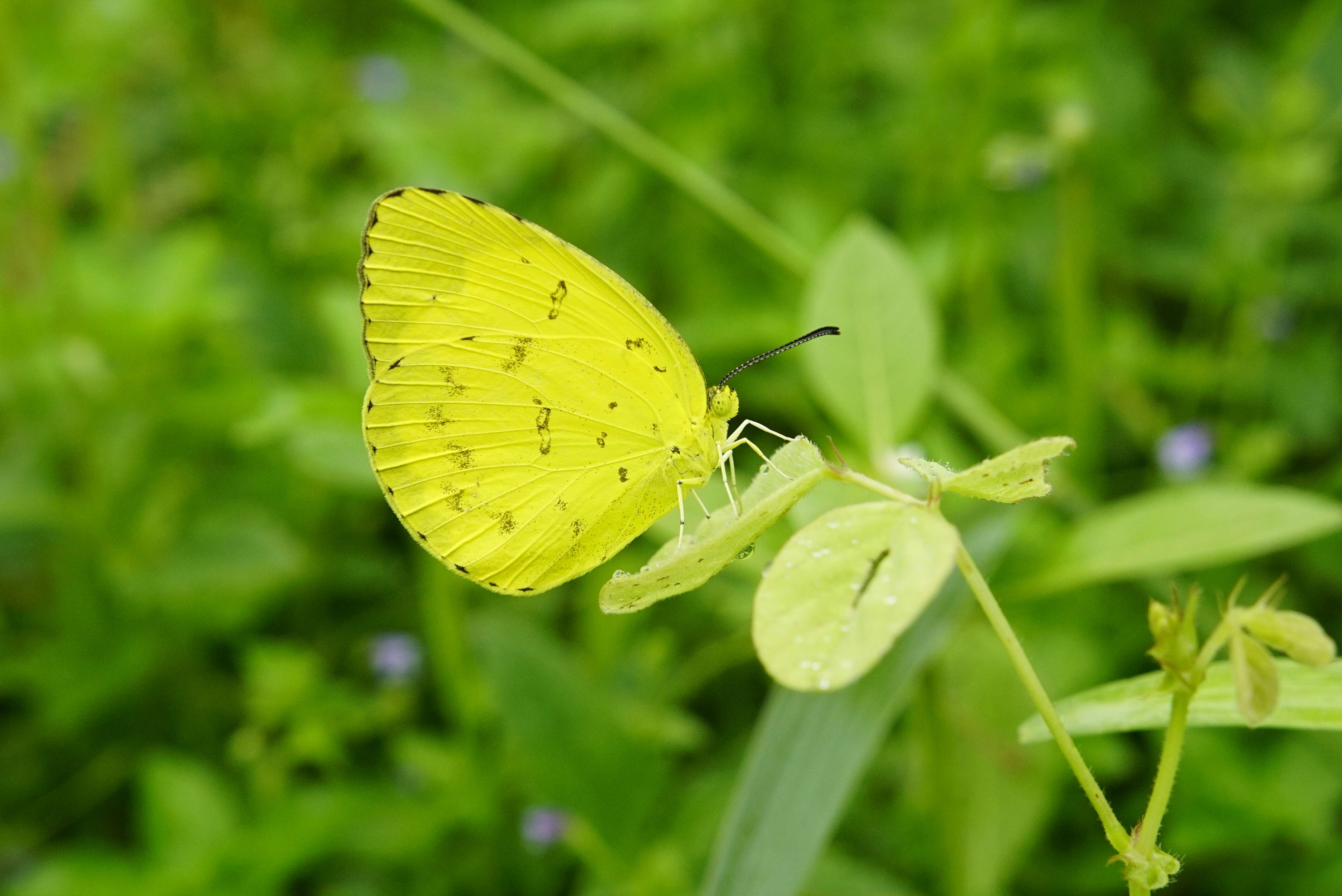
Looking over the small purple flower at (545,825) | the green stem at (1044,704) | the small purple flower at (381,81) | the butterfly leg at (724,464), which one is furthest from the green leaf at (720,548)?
the small purple flower at (381,81)

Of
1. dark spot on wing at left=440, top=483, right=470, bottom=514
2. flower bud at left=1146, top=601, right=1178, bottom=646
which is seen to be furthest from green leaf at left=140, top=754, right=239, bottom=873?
flower bud at left=1146, top=601, right=1178, bottom=646

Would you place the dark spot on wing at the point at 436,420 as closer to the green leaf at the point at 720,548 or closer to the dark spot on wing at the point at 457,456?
the dark spot on wing at the point at 457,456

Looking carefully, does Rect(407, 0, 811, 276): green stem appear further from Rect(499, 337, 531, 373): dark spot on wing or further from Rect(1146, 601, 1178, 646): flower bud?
Rect(1146, 601, 1178, 646): flower bud

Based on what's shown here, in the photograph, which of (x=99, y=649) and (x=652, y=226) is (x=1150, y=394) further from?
(x=99, y=649)

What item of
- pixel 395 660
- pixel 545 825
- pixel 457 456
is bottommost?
pixel 545 825

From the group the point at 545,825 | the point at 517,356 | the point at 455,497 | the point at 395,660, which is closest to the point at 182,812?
the point at 395,660

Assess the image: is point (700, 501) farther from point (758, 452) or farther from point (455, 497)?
point (455, 497)
